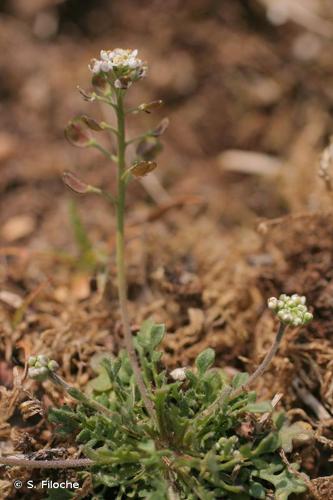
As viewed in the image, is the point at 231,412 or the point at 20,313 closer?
the point at 231,412

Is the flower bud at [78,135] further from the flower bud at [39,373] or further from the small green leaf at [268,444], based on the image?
the small green leaf at [268,444]

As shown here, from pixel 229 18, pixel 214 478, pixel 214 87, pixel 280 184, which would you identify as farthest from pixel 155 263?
pixel 229 18

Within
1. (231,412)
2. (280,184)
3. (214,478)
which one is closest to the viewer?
(214,478)

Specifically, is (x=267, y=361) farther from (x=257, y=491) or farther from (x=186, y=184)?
(x=186, y=184)

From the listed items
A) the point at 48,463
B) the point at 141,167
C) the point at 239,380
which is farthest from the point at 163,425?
the point at 141,167

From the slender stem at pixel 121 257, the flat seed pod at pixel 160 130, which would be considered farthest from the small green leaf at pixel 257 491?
the flat seed pod at pixel 160 130

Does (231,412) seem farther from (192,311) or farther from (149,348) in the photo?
(192,311)

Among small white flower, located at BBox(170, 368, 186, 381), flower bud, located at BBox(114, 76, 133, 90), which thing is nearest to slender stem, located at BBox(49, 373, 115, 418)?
small white flower, located at BBox(170, 368, 186, 381)
